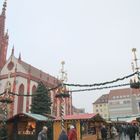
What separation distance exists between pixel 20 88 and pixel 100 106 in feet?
172

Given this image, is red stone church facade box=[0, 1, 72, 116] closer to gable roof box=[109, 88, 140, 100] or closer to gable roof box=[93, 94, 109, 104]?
gable roof box=[109, 88, 140, 100]

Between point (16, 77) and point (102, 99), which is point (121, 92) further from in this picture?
point (16, 77)

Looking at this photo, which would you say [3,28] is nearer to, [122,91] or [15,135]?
[15,135]

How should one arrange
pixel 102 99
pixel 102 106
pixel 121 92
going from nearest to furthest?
pixel 121 92
pixel 102 106
pixel 102 99

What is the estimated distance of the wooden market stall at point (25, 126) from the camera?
883 inches

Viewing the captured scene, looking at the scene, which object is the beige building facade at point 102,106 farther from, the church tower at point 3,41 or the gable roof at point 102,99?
the church tower at point 3,41

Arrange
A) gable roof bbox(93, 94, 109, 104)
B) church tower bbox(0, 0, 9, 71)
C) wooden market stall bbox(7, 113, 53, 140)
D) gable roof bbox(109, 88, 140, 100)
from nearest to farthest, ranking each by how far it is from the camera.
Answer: wooden market stall bbox(7, 113, 53, 140) → church tower bbox(0, 0, 9, 71) → gable roof bbox(109, 88, 140, 100) → gable roof bbox(93, 94, 109, 104)

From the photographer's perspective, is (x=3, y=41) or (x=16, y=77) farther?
(x=3, y=41)

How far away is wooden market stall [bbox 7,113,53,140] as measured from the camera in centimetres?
2244

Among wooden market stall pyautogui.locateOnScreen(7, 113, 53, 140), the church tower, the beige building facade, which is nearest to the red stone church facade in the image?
the church tower

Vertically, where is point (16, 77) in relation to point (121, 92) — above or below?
below

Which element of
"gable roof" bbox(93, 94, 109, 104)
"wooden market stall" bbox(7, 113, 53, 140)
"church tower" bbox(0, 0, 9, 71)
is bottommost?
"wooden market stall" bbox(7, 113, 53, 140)

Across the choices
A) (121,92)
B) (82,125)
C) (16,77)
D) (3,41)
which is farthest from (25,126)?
(121,92)

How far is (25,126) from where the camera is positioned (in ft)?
75.9
